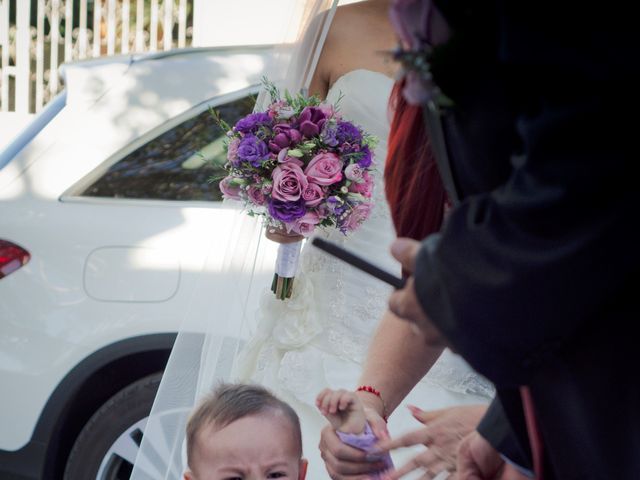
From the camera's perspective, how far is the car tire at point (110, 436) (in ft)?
12.5

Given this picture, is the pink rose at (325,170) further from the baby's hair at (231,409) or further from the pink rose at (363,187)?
the baby's hair at (231,409)

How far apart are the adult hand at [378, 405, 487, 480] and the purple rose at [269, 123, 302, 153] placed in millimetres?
1399

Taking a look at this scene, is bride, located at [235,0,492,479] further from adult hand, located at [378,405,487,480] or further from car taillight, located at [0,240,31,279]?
car taillight, located at [0,240,31,279]

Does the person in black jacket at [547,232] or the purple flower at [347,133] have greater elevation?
the person in black jacket at [547,232]

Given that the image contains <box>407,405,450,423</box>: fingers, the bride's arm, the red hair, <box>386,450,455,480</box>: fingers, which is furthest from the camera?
the bride's arm

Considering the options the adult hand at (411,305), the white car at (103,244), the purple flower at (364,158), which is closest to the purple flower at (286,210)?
the purple flower at (364,158)

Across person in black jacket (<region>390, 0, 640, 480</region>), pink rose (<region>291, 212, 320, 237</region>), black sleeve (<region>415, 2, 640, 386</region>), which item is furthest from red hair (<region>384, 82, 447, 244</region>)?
pink rose (<region>291, 212, 320, 237</region>)

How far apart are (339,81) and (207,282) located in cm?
78

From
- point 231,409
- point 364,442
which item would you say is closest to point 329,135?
point 231,409

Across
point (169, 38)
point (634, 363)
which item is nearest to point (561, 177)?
point (634, 363)

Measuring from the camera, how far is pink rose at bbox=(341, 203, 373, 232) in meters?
2.85

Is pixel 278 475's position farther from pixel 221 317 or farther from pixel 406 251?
pixel 406 251

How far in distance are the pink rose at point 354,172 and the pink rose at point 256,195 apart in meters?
0.26

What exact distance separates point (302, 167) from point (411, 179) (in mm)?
1115
